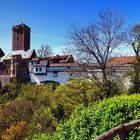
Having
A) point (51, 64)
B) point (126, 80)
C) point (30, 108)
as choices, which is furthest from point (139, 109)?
point (51, 64)

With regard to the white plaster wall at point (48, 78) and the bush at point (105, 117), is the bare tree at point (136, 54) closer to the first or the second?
the bush at point (105, 117)

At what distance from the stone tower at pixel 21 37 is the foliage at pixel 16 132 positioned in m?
47.6

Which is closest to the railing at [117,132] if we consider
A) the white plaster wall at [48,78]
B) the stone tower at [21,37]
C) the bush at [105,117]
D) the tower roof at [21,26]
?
the bush at [105,117]

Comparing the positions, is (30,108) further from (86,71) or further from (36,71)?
(36,71)

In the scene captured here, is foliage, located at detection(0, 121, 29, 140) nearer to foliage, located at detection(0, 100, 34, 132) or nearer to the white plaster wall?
foliage, located at detection(0, 100, 34, 132)

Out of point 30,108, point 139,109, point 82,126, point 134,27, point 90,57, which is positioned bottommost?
point 30,108

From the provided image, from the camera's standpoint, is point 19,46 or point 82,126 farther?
point 19,46

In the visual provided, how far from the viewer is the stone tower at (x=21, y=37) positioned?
8062cm

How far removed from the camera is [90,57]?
24.4 m

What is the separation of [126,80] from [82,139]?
62.7 ft

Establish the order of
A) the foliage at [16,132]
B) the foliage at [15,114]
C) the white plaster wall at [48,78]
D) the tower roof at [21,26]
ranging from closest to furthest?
the foliage at [16,132] < the foliage at [15,114] < the white plaster wall at [48,78] < the tower roof at [21,26]

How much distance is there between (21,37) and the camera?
81.9 metres

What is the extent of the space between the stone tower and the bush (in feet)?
234

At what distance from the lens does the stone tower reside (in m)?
80.6
